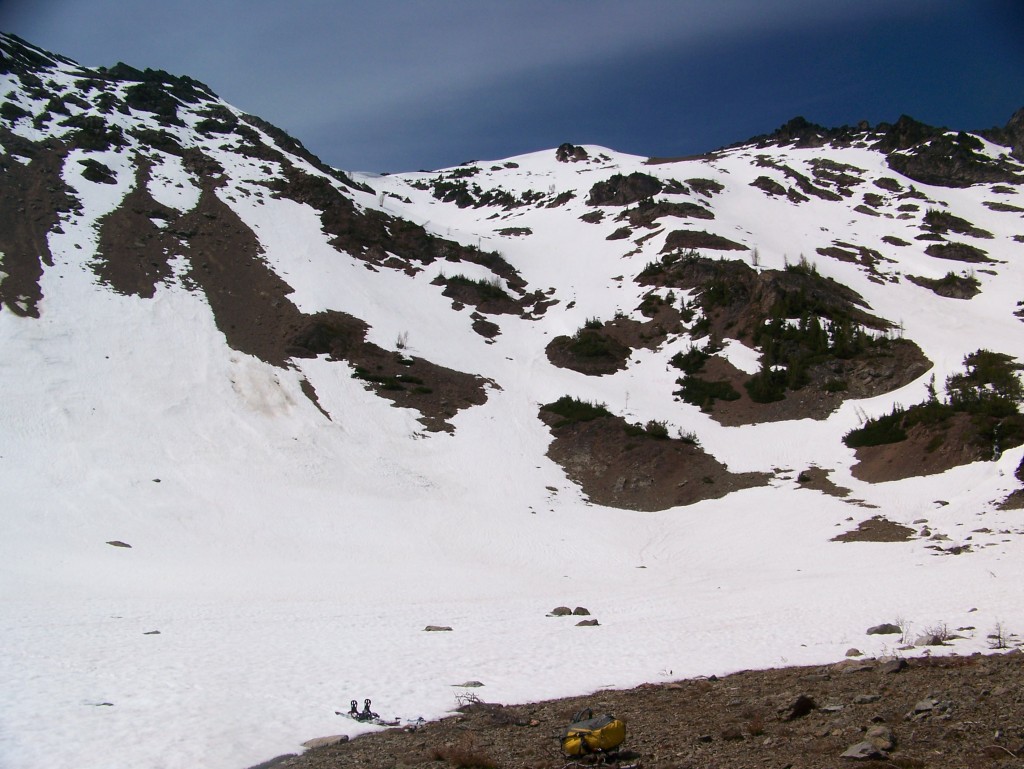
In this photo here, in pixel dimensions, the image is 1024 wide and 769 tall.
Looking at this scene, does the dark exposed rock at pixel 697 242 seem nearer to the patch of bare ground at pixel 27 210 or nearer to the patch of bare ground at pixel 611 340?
the patch of bare ground at pixel 611 340

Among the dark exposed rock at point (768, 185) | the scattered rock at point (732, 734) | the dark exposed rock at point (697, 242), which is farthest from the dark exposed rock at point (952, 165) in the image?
the scattered rock at point (732, 734)

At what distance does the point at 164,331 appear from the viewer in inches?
1767

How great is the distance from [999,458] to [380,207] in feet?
226

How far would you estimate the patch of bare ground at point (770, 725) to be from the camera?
6465 mm

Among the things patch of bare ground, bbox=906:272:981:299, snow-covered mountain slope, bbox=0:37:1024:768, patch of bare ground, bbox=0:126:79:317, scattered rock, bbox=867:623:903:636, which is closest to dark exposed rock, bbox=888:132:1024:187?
snow-covered mountain slope, bbox=0:37:1024:768

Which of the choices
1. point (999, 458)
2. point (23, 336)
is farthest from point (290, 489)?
point (999, 458)

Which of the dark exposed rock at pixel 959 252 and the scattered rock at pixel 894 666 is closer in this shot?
the scattered rock at pixel 894 666

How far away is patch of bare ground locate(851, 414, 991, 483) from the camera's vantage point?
3181cm

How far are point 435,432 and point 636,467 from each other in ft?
43.3

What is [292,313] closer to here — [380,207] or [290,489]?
[290,489]

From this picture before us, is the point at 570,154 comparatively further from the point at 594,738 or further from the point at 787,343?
the point at 594,738

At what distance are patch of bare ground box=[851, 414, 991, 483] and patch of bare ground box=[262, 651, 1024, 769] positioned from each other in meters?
25.6

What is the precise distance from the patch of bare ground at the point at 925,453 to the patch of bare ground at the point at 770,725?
2559cm

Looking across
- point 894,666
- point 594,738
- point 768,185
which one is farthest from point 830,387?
point 768,185
